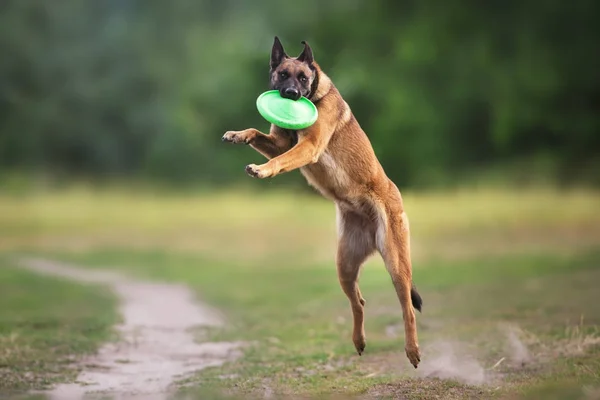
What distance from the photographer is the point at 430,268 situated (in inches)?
760

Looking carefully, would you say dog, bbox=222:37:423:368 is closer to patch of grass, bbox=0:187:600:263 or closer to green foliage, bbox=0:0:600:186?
patch of grass, bbox=0:187:600:263

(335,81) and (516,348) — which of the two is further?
(335,81)

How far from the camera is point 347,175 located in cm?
796

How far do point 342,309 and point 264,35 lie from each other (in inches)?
986

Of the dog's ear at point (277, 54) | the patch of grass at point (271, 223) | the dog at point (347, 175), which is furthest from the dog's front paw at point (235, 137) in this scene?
Answer: the patch of grass at point (271, 223)

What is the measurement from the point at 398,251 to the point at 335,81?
71.9 ft

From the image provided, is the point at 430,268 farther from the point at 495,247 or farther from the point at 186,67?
the point at 186,67

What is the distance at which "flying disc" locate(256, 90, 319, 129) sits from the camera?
294 inches

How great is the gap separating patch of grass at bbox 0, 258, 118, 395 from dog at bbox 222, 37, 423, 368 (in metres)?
3.35

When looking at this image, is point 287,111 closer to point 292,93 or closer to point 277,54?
point 292,93

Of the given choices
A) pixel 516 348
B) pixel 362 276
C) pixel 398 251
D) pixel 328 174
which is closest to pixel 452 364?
pixel 516 348

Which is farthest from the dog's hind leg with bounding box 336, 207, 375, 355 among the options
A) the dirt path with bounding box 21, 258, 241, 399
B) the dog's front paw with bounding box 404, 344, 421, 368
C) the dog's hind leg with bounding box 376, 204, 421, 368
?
the dirt path with bounding box 21, 258, 241, 399

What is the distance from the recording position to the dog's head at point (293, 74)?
7.75 metres

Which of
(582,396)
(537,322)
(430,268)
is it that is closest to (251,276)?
(430,268)
